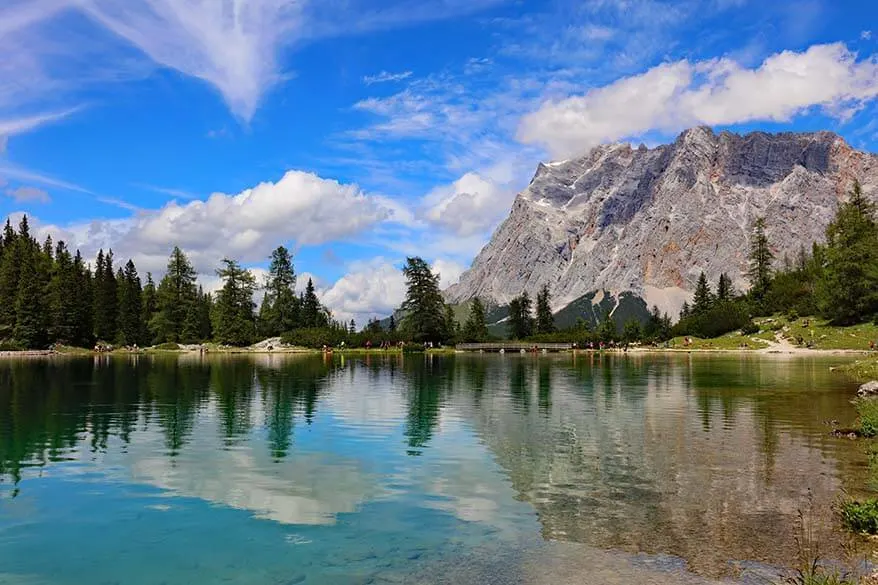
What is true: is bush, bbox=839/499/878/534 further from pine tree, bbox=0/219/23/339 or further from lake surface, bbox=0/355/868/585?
pine tree, bbox=0/219/23/339

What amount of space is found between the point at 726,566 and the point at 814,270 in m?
159

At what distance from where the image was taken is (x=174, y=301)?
16262cm

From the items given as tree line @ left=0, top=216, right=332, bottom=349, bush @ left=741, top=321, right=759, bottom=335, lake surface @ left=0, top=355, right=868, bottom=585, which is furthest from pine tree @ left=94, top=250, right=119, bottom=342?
bush @ left=741, top=321, right=759, bottom=335

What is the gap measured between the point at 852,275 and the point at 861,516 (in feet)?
374

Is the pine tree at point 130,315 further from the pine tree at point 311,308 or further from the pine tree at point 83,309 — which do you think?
the pine tree at point 311,308

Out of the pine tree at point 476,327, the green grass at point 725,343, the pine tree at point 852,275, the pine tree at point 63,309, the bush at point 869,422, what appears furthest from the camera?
the pine tree at point 476,327

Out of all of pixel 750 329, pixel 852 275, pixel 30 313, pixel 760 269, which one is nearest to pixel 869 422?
pixel 852 275

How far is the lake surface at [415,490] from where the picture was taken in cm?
1342

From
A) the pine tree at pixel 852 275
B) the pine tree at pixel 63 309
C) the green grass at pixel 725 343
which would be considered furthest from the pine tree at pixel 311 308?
the pine tree at pixel 852 275

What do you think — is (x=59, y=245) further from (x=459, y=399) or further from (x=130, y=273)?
(x=459, y=399)

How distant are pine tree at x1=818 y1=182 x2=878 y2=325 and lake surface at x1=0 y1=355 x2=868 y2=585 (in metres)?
83.4

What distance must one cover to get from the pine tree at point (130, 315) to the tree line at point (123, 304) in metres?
0.22

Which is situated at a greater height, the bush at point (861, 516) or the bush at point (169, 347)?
the bush at point (169, 347)

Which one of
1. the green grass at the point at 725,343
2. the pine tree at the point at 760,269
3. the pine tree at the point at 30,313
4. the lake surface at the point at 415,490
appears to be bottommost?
the lake surface at the point at 415,490
